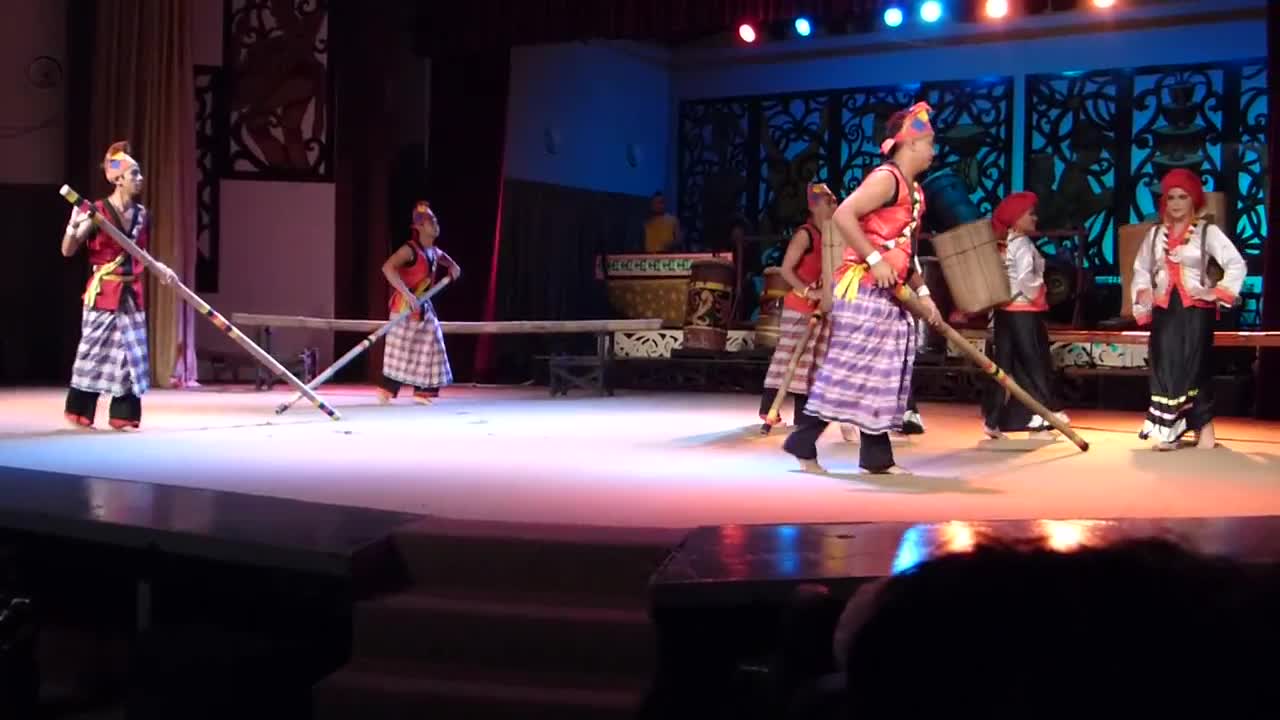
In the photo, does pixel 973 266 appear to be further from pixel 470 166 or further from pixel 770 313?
pixel 470 166

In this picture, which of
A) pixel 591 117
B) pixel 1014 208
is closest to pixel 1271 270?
pixel 1014 208

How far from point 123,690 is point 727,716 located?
1702mm

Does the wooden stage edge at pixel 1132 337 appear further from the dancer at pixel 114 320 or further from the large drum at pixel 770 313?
A: the dancer at pixel 114 320

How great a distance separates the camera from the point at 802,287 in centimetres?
631

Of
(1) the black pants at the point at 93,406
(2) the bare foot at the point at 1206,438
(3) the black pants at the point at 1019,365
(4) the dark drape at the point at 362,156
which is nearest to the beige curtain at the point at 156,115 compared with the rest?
(4) the dark drape at the point at 362,156

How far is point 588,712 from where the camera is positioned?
249cm

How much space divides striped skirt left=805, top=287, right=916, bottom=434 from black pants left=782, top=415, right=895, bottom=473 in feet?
0.35

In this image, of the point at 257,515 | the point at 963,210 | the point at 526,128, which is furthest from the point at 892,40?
the point at 257,515

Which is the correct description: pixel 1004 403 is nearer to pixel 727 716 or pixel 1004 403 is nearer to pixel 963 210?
pixel 727 716

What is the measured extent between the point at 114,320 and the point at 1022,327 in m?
4.31

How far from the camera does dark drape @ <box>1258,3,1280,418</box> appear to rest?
7.86 metres

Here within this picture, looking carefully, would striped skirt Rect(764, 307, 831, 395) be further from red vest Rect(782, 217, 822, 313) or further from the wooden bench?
the wooden bench

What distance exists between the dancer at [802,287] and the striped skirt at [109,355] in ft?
9.78

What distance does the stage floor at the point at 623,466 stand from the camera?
3695 millimetres
